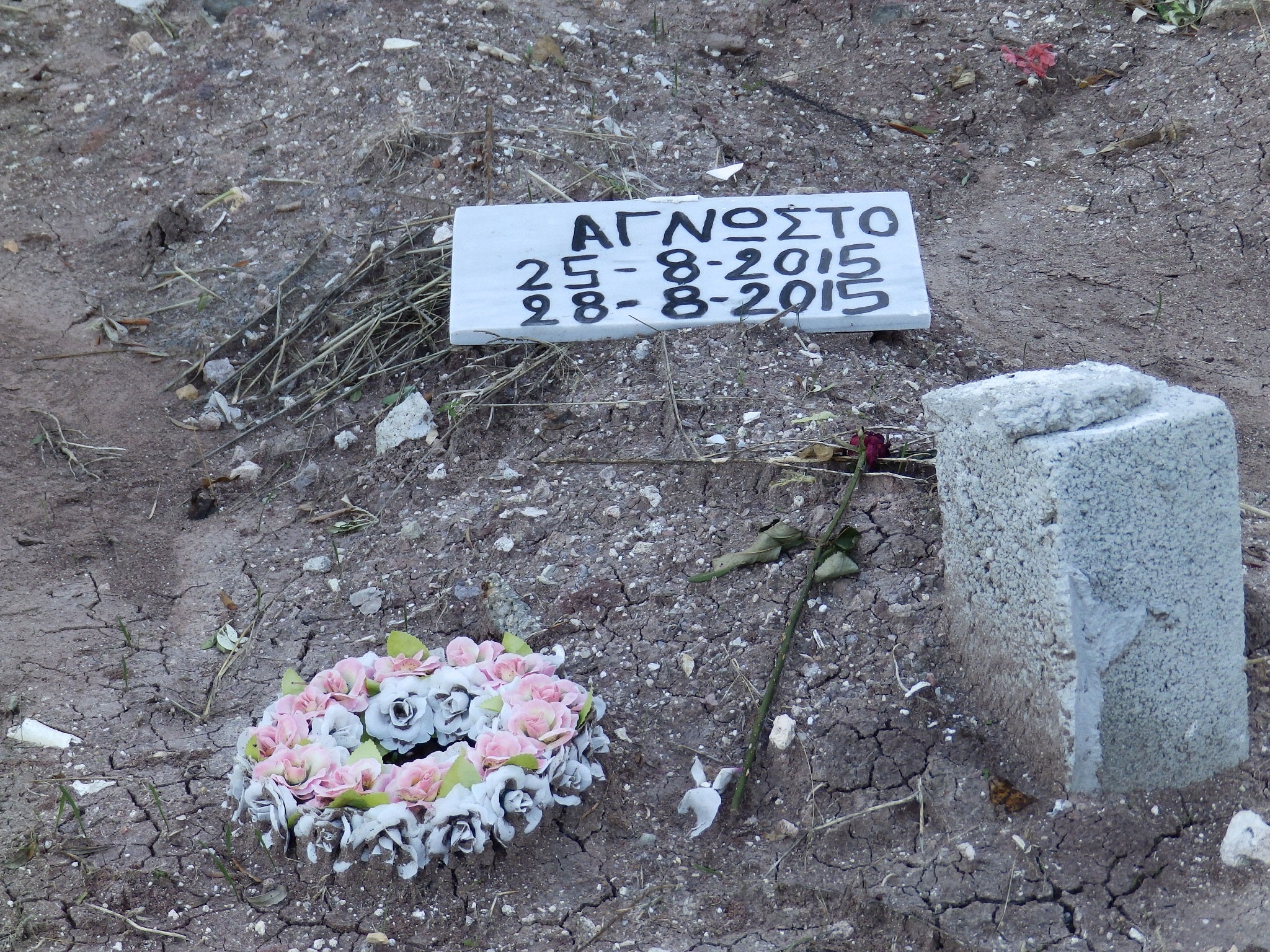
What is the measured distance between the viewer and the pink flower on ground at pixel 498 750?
6.12 feet

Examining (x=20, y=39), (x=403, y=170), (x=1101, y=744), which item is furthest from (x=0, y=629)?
(x=20, y=39)

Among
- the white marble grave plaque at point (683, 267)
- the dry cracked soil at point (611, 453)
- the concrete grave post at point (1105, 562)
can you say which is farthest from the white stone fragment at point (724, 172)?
the concrete grave post at point (1105, 562)

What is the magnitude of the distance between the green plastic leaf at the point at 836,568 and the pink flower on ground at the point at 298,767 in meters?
0.96

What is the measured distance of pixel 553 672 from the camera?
207 centimetres

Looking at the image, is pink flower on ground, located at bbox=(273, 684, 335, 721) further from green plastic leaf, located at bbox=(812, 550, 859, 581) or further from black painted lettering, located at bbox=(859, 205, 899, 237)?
black painted lettering, located at bbox=(859, 205, 899, 237)

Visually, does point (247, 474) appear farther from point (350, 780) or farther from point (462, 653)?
point (350, 780)

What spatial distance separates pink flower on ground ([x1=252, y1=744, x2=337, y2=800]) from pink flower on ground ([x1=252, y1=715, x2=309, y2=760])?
28 millimetres

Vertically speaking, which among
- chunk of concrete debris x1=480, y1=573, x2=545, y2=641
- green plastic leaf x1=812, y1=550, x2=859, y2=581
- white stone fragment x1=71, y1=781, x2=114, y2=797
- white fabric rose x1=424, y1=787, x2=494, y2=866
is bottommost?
white stone fragment x1=71, y1=781, x2=114, y2=797

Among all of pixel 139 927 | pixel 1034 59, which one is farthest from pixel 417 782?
pixel 1034 59

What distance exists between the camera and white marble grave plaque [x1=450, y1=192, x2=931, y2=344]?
2939 millimetres

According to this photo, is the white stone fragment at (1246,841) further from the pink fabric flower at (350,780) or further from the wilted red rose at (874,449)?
the pink fabric flower at (350,780)

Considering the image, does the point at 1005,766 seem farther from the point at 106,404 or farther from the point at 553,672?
the point at 106,404

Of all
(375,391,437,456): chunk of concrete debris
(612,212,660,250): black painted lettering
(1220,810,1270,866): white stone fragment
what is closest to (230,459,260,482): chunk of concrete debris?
(375,391,437,456): chunk of concrete debris

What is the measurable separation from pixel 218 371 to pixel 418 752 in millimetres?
1753
